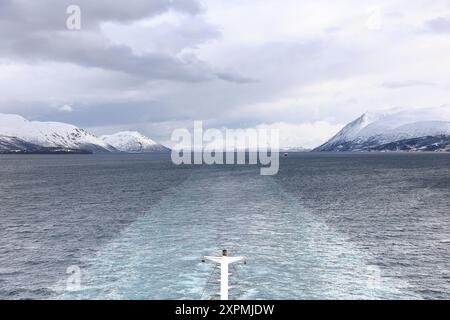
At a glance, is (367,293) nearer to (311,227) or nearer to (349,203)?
(311,227)

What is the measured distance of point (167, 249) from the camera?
217ft

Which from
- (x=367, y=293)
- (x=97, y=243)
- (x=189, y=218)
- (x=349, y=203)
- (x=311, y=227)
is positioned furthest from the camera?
(x=349, y=203)

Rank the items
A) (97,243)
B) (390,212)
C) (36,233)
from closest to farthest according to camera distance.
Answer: (97,243)
(36,233)
(390,212)

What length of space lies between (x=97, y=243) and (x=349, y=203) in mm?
76386

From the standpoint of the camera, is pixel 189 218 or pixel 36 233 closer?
pixel 36 233
